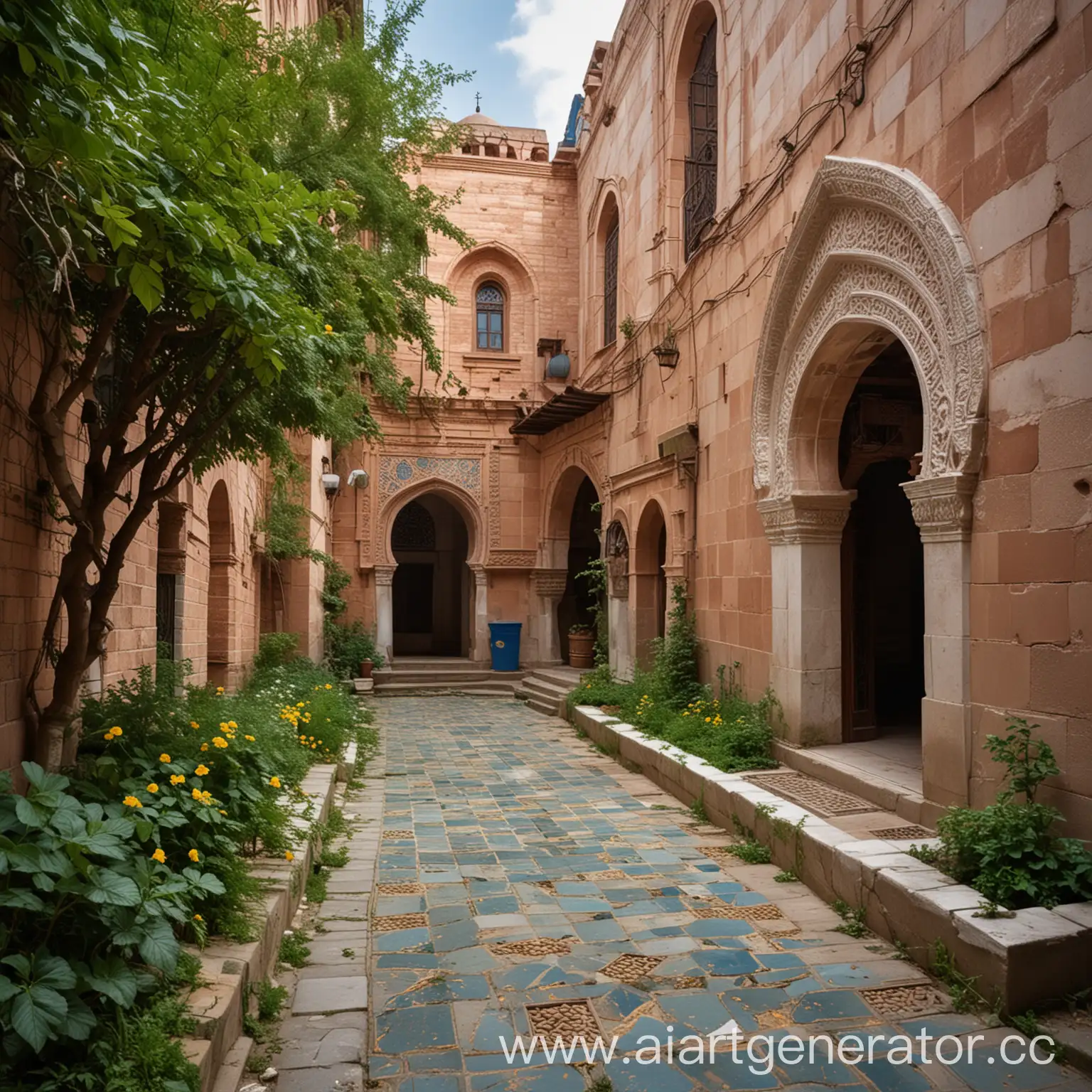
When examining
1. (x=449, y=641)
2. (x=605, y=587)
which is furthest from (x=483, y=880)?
(x=449, y=641)

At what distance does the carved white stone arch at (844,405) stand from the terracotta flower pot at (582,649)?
8.46 m

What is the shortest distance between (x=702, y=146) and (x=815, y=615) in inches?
270

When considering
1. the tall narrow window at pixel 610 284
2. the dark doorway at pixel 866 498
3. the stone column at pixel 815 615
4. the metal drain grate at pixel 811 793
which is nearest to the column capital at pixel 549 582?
the tall narrow window at pixel 610 284

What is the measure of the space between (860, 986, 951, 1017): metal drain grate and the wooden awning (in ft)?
34.8

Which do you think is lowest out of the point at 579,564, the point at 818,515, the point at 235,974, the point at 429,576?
the point at 235,974

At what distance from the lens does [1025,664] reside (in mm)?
4320

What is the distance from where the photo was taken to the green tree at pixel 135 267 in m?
2.48

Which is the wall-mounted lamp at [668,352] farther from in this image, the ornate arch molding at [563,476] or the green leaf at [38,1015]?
the green leaf at [38,1015]

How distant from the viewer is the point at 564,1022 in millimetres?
3312

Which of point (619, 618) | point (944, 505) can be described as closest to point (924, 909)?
point (944, 505)

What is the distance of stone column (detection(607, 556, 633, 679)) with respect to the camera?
12.1m

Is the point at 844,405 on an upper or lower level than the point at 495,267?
lower

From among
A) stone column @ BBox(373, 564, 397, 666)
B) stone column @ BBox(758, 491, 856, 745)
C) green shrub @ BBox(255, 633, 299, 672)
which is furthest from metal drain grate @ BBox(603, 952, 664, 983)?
stone column @ BBox(373, 564, 397, 666)

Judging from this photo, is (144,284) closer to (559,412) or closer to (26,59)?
(26,59)
